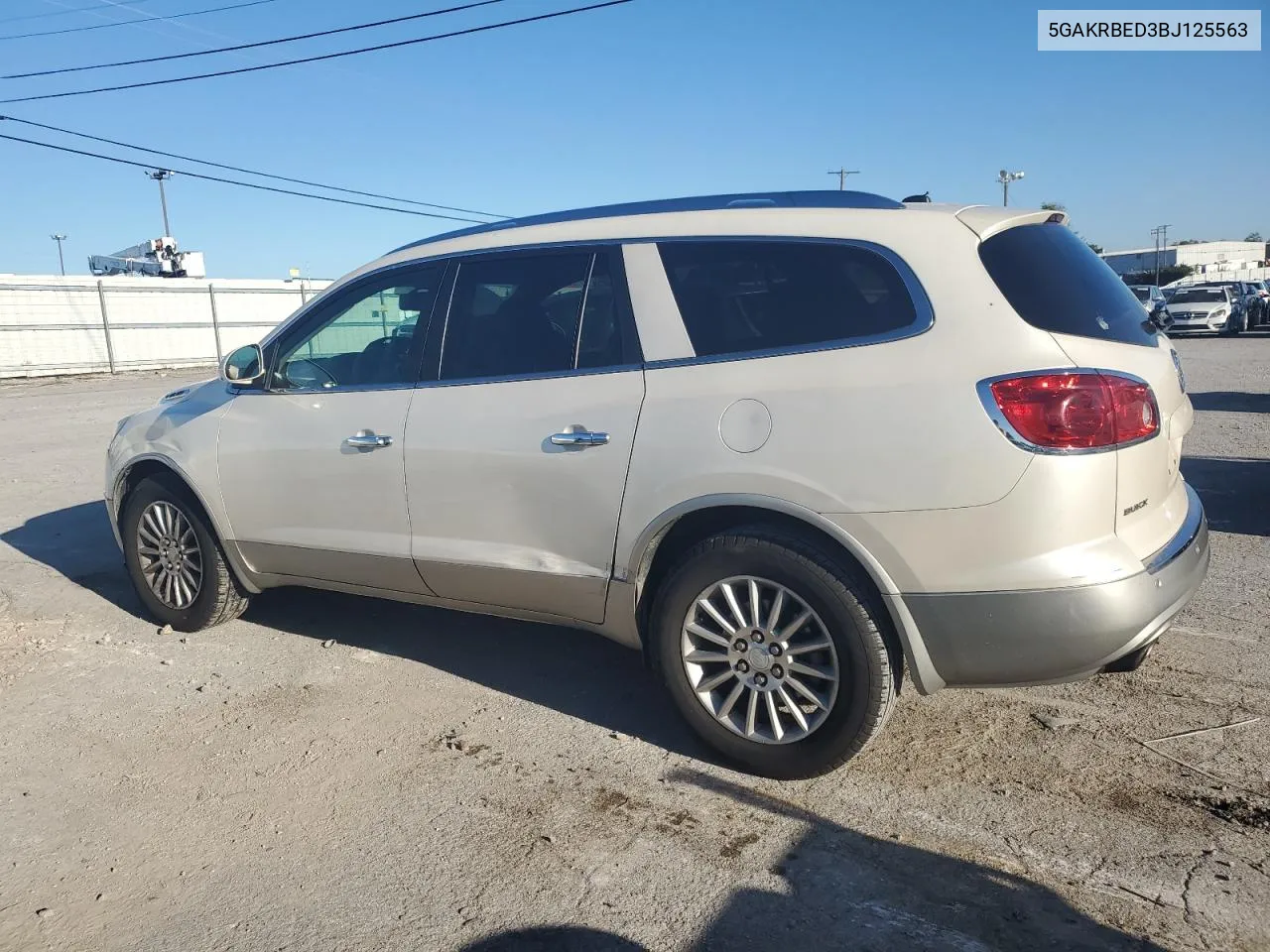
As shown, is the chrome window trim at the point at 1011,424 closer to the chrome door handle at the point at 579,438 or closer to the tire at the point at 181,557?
the chrome door handle at the point at 579,438

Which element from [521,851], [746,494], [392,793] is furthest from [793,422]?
[392,793]

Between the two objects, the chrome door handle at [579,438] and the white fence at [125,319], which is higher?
the white fence at [125,319]

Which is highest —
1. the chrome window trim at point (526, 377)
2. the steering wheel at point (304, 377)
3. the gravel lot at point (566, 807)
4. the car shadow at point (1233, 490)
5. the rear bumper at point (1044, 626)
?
the steering wheel at point (304, 377)

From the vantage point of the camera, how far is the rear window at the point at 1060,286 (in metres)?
3.04

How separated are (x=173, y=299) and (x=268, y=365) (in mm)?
27261

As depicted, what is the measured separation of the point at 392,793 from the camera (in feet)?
11.2

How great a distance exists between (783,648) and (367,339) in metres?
2.46

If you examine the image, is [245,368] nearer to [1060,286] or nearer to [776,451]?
[776,451]

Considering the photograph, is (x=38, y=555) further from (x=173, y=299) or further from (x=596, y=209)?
(x=173, y=299)

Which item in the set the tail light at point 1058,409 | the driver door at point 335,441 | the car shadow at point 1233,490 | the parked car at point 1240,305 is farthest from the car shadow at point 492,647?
the parked car at point 1240,305

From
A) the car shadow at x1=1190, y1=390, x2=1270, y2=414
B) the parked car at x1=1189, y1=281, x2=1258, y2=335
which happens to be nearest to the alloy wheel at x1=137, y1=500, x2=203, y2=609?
the car shadow at x1=1190, y1=390, x2=1270, y2=414

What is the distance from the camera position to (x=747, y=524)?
335cm

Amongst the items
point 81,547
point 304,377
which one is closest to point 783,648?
point 304,377

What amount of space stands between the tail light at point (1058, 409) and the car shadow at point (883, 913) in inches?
50.2
